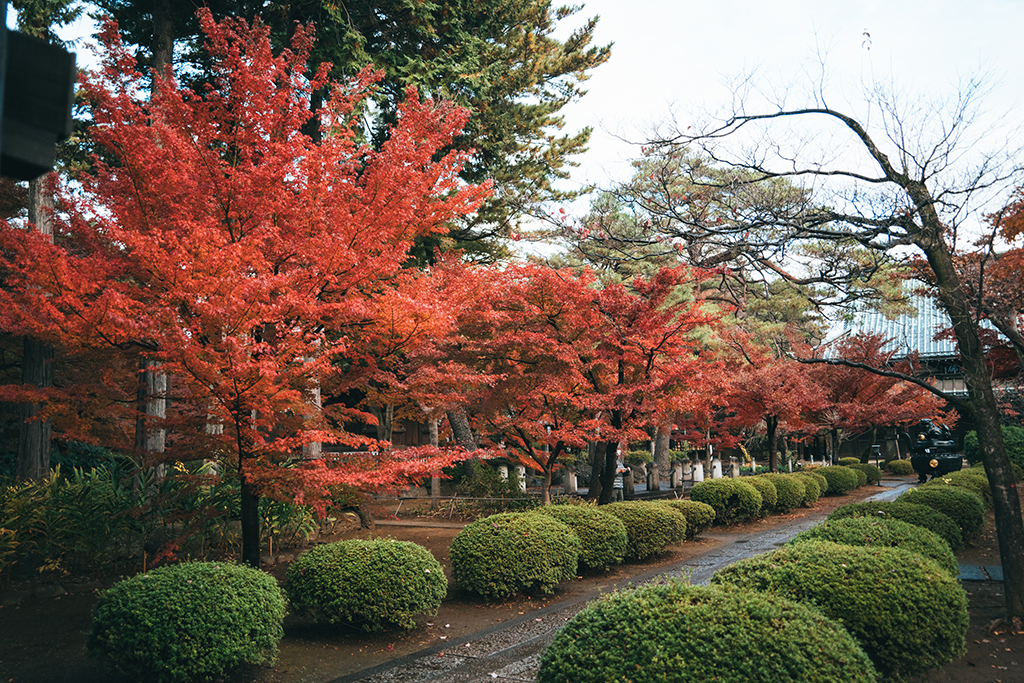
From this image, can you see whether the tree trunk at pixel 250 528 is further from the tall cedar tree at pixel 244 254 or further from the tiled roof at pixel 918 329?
the tiled roof at pixel 918 329

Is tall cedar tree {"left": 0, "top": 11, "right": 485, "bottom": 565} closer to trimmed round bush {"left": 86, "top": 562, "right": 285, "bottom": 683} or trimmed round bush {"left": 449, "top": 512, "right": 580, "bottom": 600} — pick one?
trimmed round bush {"left": 86, "top": 562, "right": 285, "bottom": 683}

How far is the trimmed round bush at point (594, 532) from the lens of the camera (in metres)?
9.73

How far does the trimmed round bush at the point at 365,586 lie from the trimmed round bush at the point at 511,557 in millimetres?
1162

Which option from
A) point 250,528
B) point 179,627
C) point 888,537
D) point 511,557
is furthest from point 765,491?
point 179,627

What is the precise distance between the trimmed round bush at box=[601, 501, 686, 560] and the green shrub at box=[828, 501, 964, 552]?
3137 mm

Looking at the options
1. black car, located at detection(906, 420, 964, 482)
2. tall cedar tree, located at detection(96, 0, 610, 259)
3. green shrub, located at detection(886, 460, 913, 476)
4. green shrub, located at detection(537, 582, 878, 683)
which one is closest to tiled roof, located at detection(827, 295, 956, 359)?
green shrub, located at detection(886, 460, 913, 476)

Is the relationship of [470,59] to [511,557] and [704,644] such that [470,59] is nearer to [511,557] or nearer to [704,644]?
[511,557]

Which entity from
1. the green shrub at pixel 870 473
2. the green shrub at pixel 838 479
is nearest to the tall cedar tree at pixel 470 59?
the green shrub at pixel 838 479

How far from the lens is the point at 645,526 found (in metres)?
10.8

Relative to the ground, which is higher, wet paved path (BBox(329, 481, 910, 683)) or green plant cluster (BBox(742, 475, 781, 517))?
green plant cluster (BBox(742, 475, 781, 517))

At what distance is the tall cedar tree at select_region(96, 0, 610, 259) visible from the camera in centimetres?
1341

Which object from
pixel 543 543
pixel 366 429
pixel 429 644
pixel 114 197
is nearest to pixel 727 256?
pixel 543 543

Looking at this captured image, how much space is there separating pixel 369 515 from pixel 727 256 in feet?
29.7

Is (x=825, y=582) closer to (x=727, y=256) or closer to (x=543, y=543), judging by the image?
(x=543, y=543)
